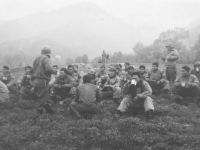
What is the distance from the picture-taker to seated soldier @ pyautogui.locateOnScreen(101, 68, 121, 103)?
8.82 metres

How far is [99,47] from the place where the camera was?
7392 inches

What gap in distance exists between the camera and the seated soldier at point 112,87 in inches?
347

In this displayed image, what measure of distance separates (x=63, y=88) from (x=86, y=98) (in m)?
2.75

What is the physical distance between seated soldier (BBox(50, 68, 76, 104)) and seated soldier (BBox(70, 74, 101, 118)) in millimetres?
2357

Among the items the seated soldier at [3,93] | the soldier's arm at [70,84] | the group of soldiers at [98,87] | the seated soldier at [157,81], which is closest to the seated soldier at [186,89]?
the group of soldiers at [98,87]

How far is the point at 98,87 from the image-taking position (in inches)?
287

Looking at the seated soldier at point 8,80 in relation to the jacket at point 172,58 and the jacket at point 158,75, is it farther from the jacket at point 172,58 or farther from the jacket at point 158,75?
the jacket at point 172,58

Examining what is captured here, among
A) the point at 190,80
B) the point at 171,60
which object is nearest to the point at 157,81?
the point at 190,80

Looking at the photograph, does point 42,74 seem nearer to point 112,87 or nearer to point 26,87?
point 26,87

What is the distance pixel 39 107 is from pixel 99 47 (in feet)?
601

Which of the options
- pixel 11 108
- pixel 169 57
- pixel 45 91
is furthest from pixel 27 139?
pixel 169 57

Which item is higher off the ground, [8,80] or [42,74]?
[42,74]

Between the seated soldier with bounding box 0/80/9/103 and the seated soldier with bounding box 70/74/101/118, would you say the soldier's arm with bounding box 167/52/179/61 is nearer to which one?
the seated soldier with bounding box 70/74/101/118

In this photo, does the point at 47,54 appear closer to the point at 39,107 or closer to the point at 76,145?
the point at 39,107
